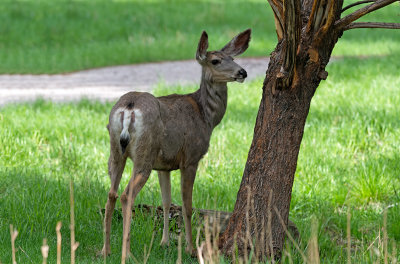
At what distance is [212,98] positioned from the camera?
5.95m

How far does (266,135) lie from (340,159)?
2984 millimetres

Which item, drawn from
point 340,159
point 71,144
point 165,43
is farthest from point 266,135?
point 165,43

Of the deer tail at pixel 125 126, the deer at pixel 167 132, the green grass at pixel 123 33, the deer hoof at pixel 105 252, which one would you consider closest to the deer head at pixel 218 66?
the deer at pixel 167 132

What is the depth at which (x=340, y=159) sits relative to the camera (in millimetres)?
7766

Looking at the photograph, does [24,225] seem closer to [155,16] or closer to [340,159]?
[340,159]

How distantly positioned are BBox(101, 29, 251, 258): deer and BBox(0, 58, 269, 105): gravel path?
18.5 ft

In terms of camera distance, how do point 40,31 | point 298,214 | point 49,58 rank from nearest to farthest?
point 298,214 → point 49,58 → point 40,31

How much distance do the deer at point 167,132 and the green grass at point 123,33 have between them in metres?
8.93

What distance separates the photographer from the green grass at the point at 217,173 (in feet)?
18.3

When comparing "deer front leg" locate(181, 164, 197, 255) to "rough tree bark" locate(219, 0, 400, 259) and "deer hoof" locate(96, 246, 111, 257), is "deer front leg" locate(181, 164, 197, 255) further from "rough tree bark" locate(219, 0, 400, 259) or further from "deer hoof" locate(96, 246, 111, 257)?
"deer hoof" locate(96, 246, 111, 257)

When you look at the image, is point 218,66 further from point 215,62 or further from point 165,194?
point 165,194

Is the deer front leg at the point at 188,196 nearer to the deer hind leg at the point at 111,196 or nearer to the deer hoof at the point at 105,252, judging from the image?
the deer hind leg at the point at 111,196

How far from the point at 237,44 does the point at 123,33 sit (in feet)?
41.3

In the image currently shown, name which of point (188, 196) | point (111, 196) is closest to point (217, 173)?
point (188, 196)
